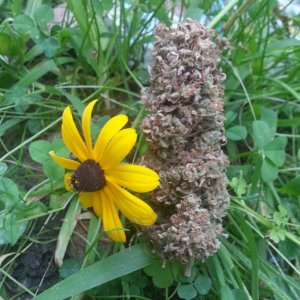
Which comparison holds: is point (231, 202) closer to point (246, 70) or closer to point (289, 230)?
point (289, 230)

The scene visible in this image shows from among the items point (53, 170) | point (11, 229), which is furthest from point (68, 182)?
point (11, 229)

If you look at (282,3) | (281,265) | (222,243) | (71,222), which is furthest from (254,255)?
(282,3)

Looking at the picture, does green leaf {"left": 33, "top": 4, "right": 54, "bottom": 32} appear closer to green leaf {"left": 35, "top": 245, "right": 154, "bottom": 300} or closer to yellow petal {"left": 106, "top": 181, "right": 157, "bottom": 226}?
yellow petal {"left": 106, "top": 181, "right": 157, "bottom": 226}

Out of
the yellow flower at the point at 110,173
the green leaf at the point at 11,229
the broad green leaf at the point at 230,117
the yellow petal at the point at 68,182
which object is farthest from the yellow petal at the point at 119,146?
the broad green leaf at the point at 230,117

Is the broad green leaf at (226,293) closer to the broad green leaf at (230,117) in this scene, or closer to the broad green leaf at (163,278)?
the broad green leaf at (163,278)

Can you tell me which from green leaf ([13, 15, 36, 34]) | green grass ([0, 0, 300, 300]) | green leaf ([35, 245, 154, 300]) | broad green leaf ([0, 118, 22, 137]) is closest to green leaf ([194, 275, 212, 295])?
green grass ([0, 0, 300, 300])

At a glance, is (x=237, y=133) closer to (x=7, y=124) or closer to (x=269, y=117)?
(x=269, y=117)

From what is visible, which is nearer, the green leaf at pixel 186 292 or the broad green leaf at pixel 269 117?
the green leaf at pixel 186 292
